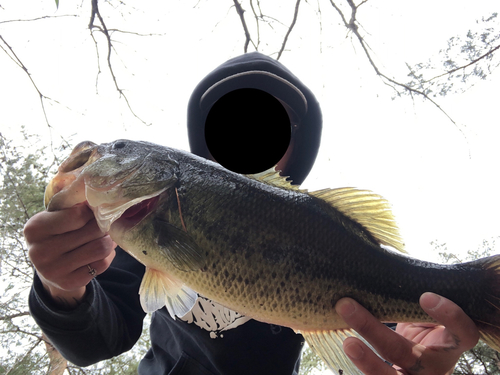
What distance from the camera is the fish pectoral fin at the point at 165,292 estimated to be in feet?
3.53

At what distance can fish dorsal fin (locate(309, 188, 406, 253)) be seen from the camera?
115 centimetres

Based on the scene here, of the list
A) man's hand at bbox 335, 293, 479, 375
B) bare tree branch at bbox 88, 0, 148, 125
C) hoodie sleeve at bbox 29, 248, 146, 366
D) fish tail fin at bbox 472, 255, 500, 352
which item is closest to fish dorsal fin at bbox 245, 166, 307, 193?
man's hand at bbox 335, 293, 479, 375

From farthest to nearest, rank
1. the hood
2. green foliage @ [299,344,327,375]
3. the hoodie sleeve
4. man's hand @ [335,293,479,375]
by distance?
green foliage @ [299,344,327,375]
the hood
the hoodie sleeve
man's hand @ [335,293,479,375]

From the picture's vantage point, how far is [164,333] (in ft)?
6.42

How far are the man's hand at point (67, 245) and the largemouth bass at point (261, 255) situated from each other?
0.06 m

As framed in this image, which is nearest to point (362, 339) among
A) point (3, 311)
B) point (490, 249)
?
point (490, 249)

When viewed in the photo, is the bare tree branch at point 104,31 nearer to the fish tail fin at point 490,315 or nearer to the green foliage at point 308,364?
the fish tail fin at point 490,315

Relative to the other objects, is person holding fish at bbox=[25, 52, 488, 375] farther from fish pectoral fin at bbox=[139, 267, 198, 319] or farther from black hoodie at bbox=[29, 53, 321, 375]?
black hoodie at bbox=[29, 53, 321, 375]

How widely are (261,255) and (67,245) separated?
723 millimetres

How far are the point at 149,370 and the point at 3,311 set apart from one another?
3.96 m

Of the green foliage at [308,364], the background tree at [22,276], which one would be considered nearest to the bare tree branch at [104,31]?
the background tree at [22,276]

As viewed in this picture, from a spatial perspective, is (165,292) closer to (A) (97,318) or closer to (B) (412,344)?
(A) (97,318)

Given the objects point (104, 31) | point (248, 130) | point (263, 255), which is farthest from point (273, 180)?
point (104, 31)

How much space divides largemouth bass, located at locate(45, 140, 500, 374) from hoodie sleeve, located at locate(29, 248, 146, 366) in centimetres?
55
